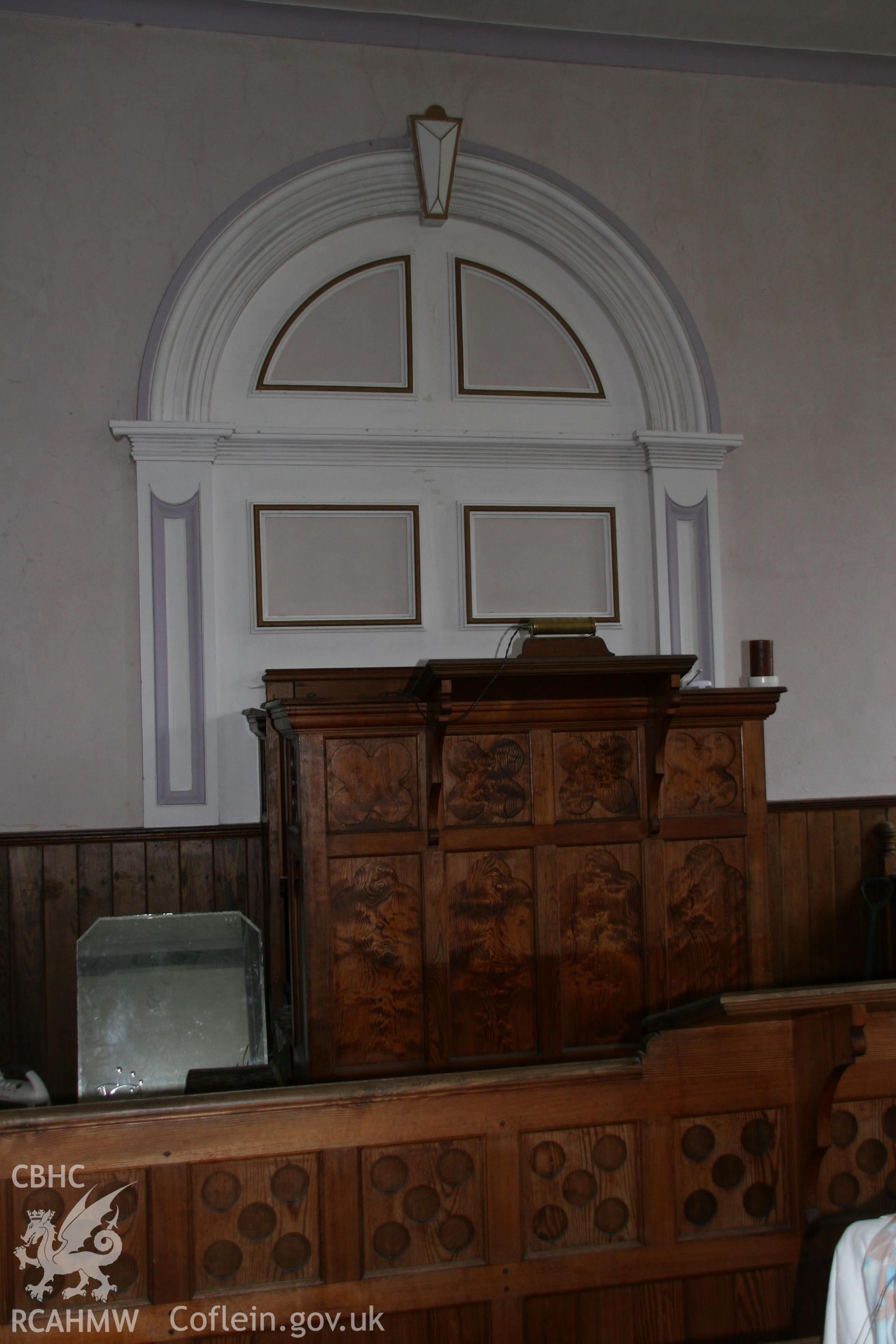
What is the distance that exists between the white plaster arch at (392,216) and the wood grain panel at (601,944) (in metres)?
2.41

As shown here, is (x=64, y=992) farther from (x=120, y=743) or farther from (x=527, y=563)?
(x=527, y=563)

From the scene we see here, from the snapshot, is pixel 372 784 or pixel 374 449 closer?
pixel 372 784

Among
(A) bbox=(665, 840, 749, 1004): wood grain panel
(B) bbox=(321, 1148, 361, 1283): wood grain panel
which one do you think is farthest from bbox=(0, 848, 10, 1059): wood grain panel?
(A) bbox=(665, 840, 749, 1004): wood grain panel

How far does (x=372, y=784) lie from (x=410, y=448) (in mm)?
2066

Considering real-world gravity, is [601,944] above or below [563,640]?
below

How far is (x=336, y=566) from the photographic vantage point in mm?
4559

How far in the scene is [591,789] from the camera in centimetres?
315

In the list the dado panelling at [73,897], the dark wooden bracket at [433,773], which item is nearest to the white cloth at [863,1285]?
the dark wooden bracket at [433,773]

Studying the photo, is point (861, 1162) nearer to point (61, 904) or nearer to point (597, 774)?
point (597, 774)

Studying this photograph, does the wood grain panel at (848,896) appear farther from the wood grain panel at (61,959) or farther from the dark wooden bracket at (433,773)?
the wood grain panel at (61,959)

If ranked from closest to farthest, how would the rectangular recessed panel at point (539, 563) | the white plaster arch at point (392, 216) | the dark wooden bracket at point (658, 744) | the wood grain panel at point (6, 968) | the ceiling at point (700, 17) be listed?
the dark wooden bracket at point (658, 744), the wood grain panel at point (6, 968), the white plaster arch at point (392, 216), the ceiling at point (700, 17), the rectangular recessed panel at point (539, 563)

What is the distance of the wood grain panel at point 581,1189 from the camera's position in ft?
7.19

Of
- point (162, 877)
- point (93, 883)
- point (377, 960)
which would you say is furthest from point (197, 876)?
point (377, 960)

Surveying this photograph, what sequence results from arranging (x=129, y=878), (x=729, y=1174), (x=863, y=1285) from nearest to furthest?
(x=863, y=1285), (x=729, y=1174), (x=129, y=878)
